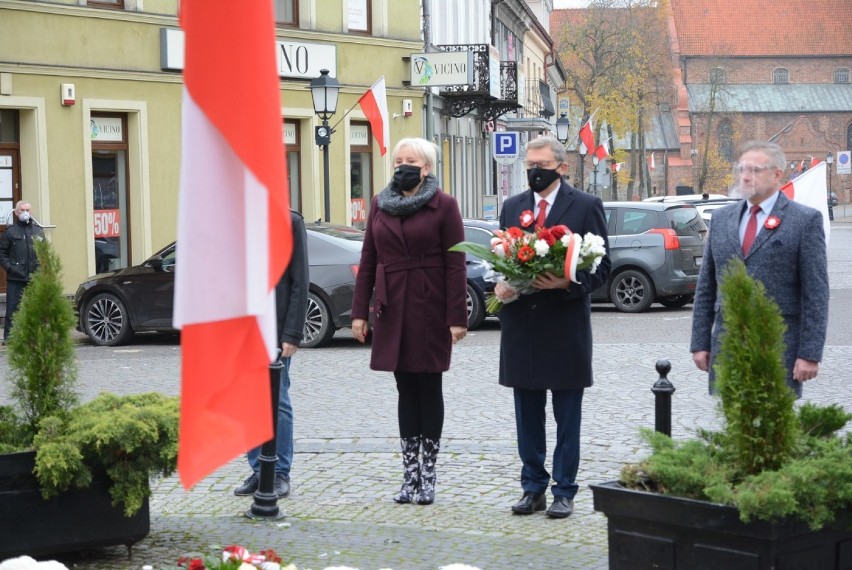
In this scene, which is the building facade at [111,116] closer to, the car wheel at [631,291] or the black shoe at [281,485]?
the car wheel at [631,291]

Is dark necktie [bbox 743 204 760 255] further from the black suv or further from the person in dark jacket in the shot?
the black suv

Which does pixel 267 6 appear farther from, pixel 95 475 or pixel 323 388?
pixel 323 388

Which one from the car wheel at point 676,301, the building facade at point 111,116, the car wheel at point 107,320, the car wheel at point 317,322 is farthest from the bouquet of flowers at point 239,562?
the car wheel at point 676,301

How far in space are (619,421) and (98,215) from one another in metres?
14.6

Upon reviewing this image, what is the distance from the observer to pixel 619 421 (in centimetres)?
997

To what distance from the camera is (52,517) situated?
5.77 m

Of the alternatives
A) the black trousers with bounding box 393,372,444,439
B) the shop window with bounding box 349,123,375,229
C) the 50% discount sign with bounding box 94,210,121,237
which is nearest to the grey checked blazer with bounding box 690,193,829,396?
the black trousers with bounding box 393,372,444,439

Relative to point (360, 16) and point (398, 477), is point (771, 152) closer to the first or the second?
point (398, 477)

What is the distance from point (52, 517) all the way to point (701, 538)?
2.77m

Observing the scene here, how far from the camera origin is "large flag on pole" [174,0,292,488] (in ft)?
8.72

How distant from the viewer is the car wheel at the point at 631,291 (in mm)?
20547

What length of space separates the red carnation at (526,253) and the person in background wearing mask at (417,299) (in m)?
0.65

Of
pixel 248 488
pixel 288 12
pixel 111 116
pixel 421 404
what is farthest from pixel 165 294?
pixel 288 12

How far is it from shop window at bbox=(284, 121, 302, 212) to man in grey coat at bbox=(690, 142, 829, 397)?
21740 mm
